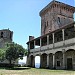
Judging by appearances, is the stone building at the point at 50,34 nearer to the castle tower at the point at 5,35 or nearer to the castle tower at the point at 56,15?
the castle tower at the point at 56,15

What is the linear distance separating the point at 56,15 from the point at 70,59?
1548cm

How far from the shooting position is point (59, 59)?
3241 cm

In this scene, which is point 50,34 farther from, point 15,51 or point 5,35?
point 5,35

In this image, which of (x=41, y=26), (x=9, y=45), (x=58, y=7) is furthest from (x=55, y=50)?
(x=41, y=26)

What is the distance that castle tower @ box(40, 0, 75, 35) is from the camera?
138 feet

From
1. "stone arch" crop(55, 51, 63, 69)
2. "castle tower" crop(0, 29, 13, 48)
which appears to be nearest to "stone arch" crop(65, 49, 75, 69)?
"stone arch" crop(55, 51, 63, 69)

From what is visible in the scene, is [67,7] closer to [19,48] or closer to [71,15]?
[71,15]

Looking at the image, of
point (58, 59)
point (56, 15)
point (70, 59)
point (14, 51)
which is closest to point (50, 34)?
point (58, 59)

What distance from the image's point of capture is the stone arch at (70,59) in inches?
1137

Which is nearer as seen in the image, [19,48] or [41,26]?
Answer: [19,48]

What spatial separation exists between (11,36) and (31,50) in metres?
11.3

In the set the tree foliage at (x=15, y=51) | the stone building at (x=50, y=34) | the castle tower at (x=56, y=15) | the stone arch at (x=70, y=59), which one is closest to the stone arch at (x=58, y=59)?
the stone building at (x=50, y=34)

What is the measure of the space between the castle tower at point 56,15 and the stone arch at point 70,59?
12.7 m

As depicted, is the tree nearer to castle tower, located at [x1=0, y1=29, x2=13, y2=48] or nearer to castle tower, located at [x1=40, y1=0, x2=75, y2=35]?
castle tower, located at [x1=40, y1=0, x2=75, y2=35]
